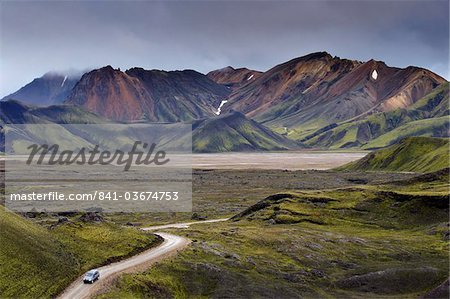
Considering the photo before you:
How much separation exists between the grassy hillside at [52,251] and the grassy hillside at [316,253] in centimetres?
1037

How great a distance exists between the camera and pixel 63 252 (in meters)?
95.1

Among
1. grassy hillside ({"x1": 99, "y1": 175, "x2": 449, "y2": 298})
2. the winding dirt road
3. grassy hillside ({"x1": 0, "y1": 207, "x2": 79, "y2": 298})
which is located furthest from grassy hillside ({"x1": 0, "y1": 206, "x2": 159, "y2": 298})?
grassy hillside ({"x1": 99, "y1": 175, "x2": 449, "y2": 298})

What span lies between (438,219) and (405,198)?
15.9 meters

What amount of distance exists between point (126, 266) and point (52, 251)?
1445 cm

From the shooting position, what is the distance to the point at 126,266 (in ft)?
311

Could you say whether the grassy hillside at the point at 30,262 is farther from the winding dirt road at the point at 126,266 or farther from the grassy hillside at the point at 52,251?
the winding dirt road at the point at 126,266

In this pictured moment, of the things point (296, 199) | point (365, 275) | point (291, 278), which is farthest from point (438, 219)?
point (291, 278)

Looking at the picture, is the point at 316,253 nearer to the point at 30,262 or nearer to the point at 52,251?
the point at 52,251

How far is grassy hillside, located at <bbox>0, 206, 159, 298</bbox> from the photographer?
8056 cm

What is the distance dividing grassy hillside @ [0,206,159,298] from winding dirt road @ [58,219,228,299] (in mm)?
2027

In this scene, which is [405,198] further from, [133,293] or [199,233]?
[133,293]

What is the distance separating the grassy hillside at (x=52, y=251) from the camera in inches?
3172

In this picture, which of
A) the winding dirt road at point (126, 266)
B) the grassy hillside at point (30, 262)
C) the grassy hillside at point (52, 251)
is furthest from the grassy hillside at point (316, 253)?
the grassy hillside at point (30, 262)

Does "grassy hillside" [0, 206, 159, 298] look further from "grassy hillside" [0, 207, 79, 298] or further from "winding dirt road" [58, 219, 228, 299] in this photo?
"winding dirt road" [58, 219, 228, 299]
